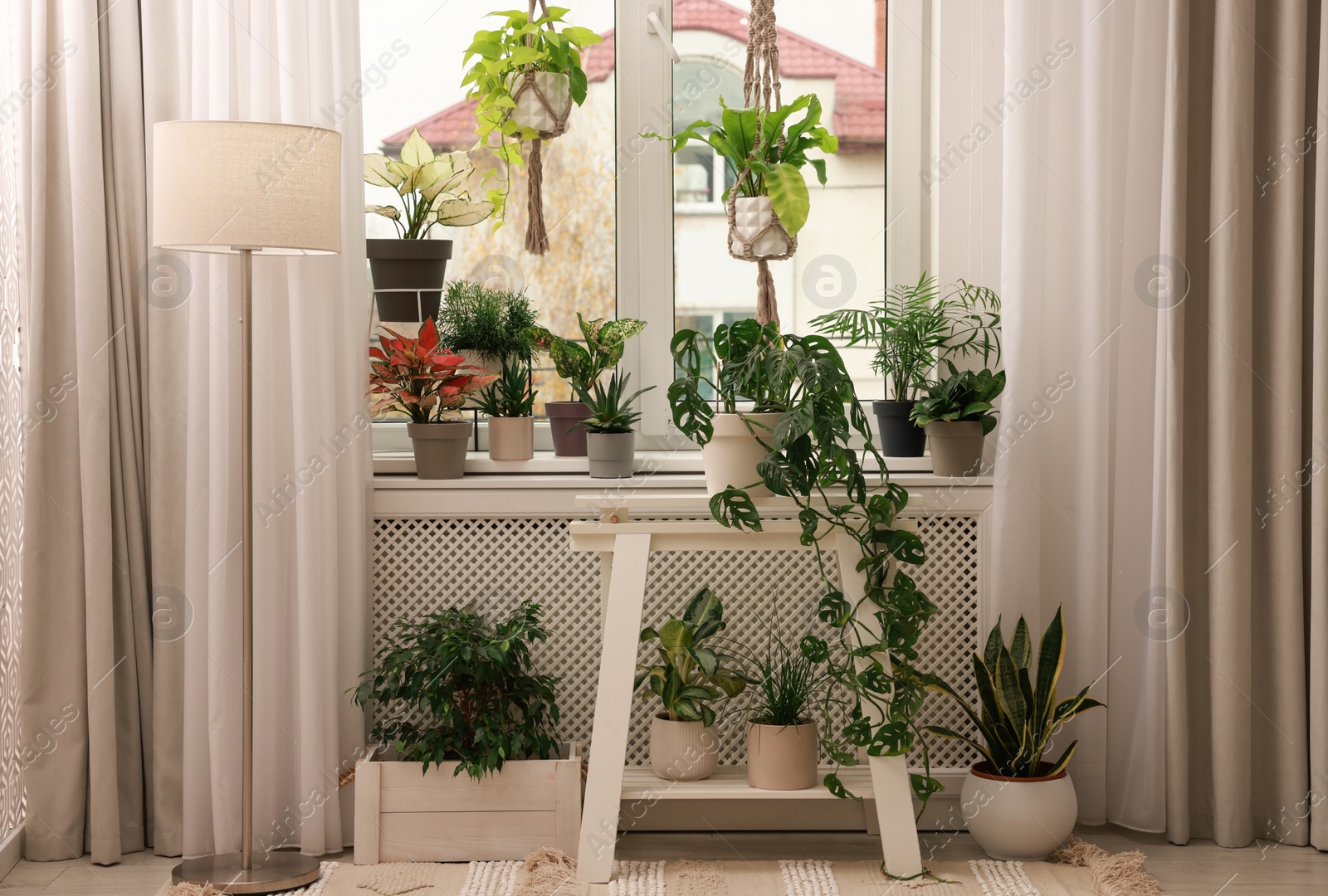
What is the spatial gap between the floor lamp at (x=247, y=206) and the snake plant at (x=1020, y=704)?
4.63 ft

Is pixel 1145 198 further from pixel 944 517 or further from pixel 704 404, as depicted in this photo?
pixel 704 404

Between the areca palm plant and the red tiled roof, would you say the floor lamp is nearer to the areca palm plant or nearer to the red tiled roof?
the red tiled roof

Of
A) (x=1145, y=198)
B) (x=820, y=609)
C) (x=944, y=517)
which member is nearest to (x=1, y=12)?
(x=820, y=609)

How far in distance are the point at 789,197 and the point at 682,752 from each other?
4.17 feet

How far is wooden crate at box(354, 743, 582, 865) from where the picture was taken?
2.19 meters

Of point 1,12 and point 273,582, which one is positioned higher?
point 1,12

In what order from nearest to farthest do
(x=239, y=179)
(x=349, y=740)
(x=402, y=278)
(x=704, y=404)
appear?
(x=239, y=179) < (x=704, y=404) < (x=349, y=740) < (x=402, y=278)

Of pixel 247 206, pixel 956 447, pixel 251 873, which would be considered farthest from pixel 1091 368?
pixel 251 873

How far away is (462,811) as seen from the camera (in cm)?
220

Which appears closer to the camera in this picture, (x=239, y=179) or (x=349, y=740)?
(x=239, y=179)

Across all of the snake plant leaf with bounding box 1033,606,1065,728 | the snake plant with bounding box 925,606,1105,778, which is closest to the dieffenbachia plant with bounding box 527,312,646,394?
the snake plant with bounding box 925,606,1105,778

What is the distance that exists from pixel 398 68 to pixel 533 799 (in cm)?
182

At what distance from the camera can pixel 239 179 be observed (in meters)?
1.92

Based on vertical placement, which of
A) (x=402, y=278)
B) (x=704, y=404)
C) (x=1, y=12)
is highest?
(x=1, y=12)
